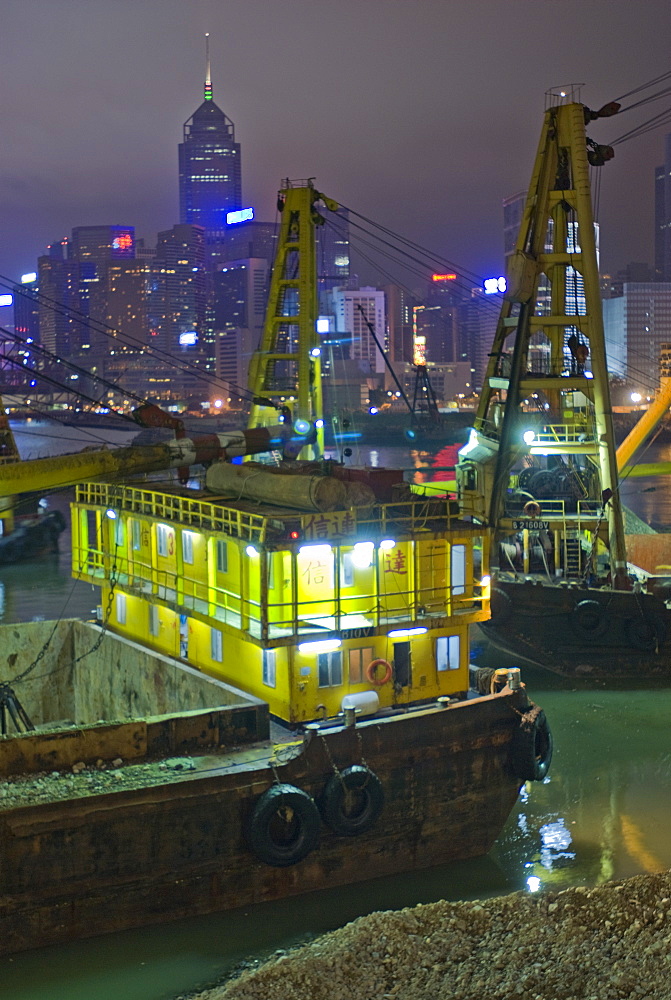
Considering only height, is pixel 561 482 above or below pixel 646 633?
above

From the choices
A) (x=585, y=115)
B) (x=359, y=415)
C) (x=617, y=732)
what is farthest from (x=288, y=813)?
(x=359, y=415)

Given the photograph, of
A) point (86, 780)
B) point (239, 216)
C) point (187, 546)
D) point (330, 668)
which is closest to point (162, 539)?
point (187, 546)

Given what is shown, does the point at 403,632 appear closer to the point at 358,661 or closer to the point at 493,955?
the point at 358,661

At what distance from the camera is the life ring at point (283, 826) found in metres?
13.3

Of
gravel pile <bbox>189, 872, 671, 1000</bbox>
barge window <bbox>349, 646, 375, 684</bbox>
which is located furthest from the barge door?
gravel pile <bbox>189, 872, 671, 1000</bbox>

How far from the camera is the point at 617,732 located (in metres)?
21.9

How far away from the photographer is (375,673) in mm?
15555

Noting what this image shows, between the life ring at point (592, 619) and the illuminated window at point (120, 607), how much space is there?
480 inches

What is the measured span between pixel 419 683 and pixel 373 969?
17.1 feet

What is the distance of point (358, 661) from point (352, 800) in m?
2.32

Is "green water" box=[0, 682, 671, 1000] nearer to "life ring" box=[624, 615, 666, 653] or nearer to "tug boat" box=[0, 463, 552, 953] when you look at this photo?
"tug boat" box=[0, 463, 552, 953]

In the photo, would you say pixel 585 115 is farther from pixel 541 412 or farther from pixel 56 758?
pixel 56 758

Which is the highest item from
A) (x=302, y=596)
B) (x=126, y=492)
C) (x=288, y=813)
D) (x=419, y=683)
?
(x=126, y=492)

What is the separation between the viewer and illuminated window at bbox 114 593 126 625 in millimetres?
20375
